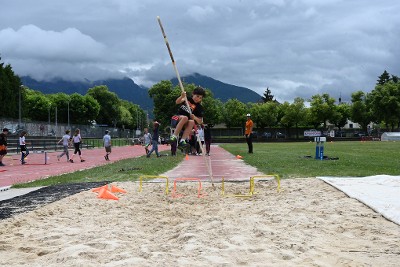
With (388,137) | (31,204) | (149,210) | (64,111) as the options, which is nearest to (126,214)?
(149,210)

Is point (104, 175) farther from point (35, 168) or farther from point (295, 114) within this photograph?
point (295, 114)

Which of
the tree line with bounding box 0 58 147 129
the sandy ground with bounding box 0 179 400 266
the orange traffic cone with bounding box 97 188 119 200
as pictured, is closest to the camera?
the sandy ground with bounding box 0 179 400 266

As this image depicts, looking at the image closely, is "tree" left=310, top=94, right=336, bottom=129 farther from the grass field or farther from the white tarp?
the white tarp

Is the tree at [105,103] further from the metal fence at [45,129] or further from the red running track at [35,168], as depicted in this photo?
the red running track at [35,168]

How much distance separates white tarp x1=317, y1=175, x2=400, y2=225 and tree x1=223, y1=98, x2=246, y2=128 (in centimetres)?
8466

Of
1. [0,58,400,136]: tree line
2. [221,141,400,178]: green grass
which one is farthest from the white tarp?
[0,58,400,136]: tree line

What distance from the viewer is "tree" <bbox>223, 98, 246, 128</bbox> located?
95.6 meters

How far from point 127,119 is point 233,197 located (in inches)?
5014

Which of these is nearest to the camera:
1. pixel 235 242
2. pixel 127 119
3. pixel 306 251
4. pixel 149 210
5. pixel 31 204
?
pixel 306 251

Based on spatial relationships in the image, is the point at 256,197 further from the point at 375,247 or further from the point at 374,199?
the point at 375,247

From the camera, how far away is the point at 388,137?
2442 inches

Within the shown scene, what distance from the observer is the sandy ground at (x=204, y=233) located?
4.31 metres

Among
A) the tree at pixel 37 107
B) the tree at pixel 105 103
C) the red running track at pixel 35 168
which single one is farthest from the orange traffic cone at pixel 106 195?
the tree at pixel 105 103

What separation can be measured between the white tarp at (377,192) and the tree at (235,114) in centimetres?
8466
